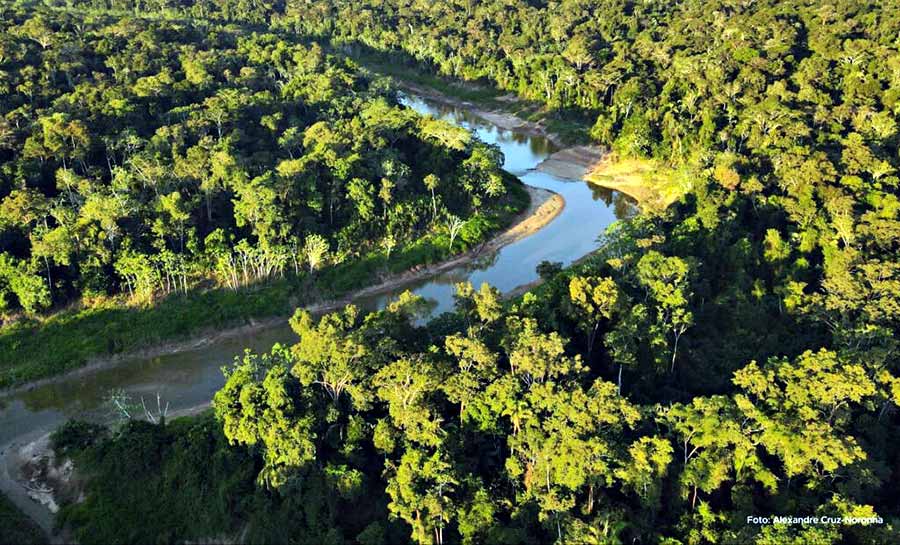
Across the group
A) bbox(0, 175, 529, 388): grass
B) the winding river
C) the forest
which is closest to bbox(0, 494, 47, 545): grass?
the winding river

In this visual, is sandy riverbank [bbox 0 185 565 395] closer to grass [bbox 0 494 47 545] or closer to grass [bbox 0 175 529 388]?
grass [bbox 0 175 529 388]

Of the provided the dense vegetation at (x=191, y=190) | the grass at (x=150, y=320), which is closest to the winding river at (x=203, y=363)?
the grass at (x=150, y=320)

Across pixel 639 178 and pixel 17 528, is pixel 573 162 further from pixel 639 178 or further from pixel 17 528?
pixel 17 528

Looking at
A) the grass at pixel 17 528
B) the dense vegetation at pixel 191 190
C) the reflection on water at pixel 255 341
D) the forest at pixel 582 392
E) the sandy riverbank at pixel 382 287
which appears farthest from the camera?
the dense vegetation at pixel 191 190

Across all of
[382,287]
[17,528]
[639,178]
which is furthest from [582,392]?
[639,178]

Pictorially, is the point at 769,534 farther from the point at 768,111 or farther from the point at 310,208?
the point at 768,111

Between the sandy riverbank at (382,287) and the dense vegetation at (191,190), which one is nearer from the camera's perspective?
the sandy riverbank at (382,287)

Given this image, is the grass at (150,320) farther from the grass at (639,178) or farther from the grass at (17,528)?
the grass at (639,178)
